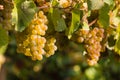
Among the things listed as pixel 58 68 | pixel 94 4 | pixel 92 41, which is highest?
pixel 94 4

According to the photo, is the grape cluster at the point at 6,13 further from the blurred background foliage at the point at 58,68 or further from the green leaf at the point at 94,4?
the blurred background foliage at the point at 58,68

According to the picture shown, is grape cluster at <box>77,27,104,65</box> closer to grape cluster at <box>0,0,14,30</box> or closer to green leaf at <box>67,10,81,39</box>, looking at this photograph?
green leaf at <box>67,10,81,39</box>

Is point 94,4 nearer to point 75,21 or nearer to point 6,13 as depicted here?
point 75,21

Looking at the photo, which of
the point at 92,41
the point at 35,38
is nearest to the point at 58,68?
the point at 92,41

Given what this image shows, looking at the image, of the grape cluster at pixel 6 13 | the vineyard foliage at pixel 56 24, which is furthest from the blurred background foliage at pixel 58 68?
the grape cluster at pixel 6 13

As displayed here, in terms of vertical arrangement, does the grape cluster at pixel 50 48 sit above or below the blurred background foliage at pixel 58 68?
above

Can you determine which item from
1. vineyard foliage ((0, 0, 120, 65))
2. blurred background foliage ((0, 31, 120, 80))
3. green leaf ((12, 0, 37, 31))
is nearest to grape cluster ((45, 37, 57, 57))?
vineyard foliage ((0, 0, 120, 65))
